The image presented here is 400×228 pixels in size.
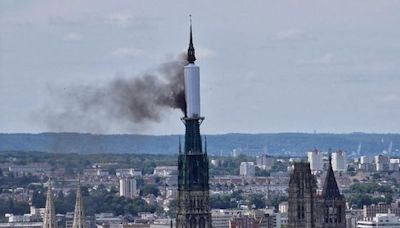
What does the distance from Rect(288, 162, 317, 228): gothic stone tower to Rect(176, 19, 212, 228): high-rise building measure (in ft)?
26.1

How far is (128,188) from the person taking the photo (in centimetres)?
17750

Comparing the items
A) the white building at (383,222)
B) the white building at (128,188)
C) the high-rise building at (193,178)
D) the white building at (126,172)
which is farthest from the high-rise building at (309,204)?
the white building at (126,172)

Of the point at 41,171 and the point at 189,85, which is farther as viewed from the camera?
the point at 41,171

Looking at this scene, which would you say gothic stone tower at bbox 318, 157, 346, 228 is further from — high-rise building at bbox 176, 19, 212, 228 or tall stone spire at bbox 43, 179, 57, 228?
tall stone spire at bbox 43, 179, 57, 228

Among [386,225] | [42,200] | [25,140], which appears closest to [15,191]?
[25,140]

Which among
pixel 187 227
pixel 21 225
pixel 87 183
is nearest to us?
pixel 187 227

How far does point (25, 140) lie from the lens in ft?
496

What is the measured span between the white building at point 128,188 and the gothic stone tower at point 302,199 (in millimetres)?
90202

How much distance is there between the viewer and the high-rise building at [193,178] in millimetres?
70562

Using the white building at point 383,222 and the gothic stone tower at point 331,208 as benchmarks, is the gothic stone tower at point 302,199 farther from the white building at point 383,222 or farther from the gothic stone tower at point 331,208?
the white building at point 383,222

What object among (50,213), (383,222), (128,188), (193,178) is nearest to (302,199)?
(193,178)

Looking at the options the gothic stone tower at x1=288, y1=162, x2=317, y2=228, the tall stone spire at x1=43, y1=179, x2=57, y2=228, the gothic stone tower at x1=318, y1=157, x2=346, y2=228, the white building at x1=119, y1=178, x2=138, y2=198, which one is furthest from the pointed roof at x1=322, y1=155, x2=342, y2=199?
the white building at x1=119, y1=178, x2=138, y2=198

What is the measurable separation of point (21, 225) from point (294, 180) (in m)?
55.8

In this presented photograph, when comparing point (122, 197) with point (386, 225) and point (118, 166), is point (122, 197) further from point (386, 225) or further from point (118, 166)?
point (386, 225)
